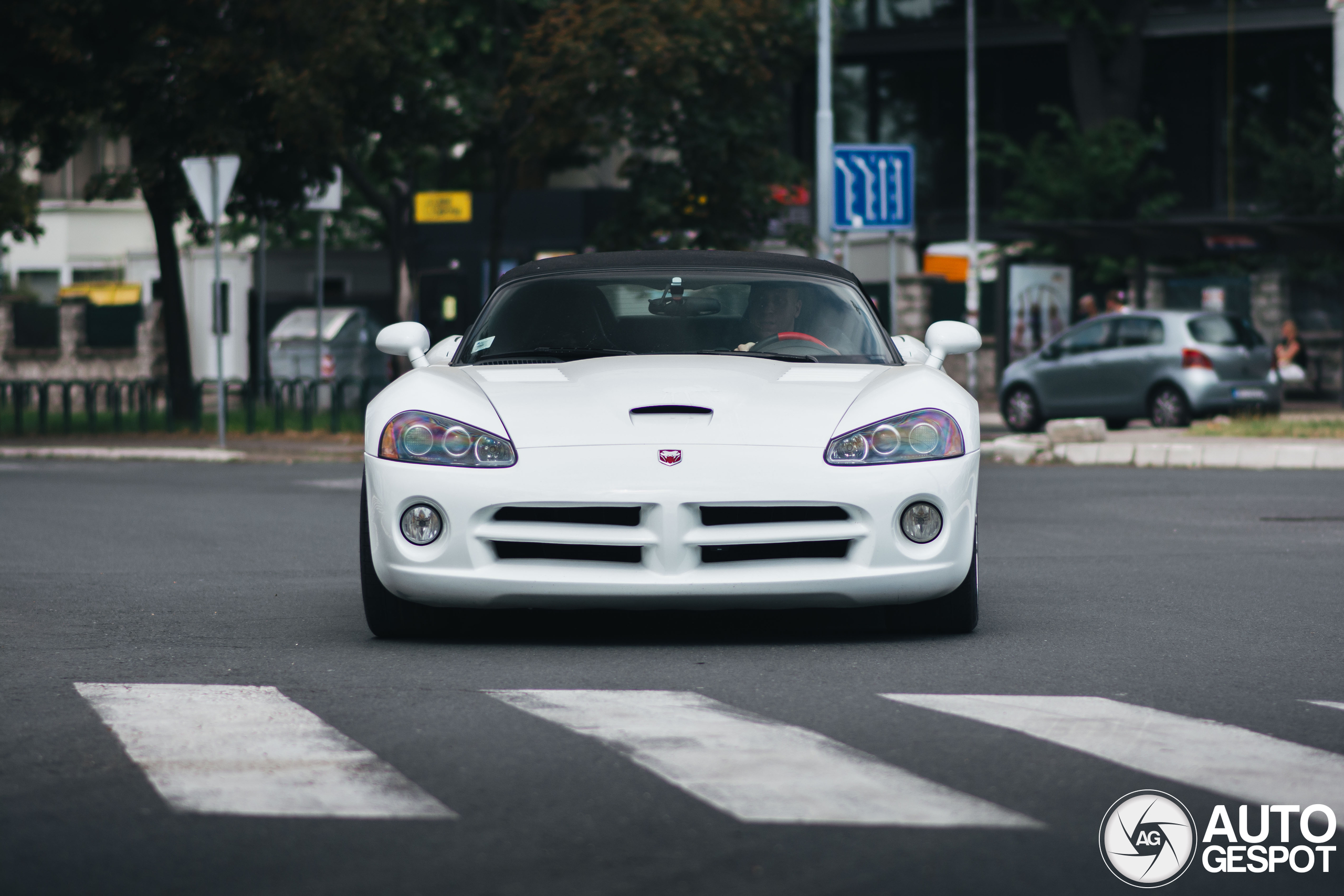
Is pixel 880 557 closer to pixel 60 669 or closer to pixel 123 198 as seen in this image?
pixel 60 669

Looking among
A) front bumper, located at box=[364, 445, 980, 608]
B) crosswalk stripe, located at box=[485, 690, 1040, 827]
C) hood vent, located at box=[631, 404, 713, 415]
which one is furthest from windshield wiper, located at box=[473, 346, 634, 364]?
crosswalk stripe, located at box=[485, 690, 1040, 827]

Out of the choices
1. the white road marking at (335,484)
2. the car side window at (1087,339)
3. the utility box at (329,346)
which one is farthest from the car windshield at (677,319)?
the utility box at (329,346)

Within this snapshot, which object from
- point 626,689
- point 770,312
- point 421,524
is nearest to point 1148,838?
point 626,689

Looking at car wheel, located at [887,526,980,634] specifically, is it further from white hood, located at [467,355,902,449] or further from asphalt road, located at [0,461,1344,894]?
white hood, located at [467,355,902,449]

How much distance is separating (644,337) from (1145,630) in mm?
2236

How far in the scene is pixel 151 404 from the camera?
86.4 feet

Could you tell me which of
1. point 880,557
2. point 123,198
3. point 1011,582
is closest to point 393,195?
point 123,198

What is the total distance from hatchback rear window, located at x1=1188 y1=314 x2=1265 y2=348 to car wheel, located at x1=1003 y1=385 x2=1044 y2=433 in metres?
2.40

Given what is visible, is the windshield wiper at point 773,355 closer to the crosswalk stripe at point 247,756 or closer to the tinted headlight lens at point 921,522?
the tinted headlight lens at point 921,522

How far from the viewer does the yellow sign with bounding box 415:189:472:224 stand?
141 feet

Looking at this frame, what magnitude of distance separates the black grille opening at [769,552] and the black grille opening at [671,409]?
1.58ft

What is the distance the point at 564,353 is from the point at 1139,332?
18.5 metres

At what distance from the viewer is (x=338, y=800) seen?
15.1 feet

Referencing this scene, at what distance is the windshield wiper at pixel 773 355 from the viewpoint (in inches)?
307
